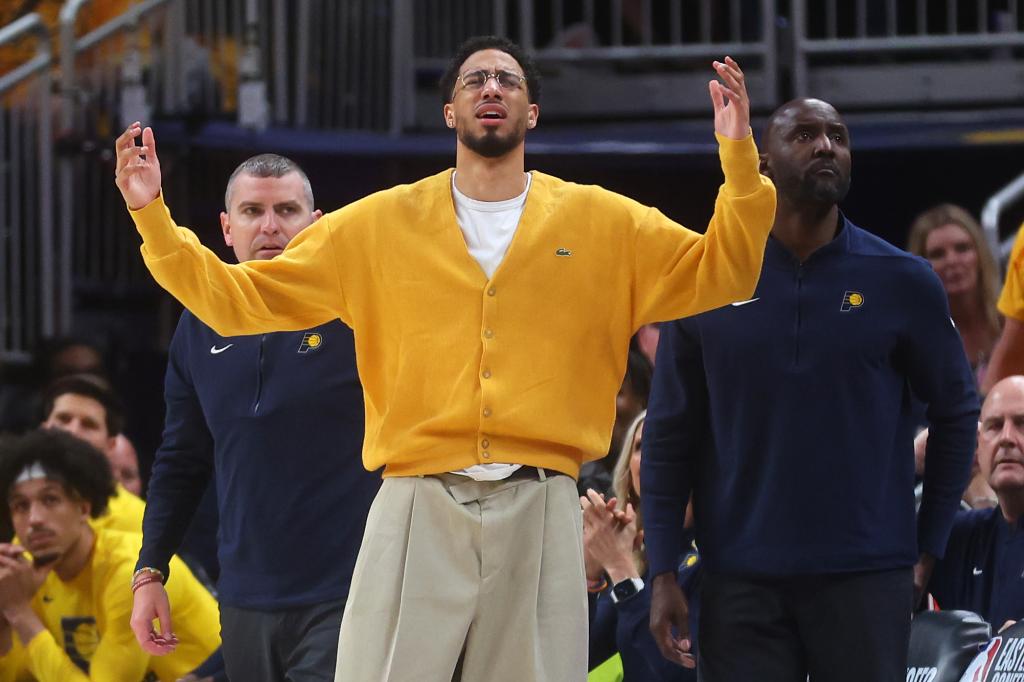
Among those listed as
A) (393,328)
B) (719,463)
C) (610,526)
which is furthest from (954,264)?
(393,328)

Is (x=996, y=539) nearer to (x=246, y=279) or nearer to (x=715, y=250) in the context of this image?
(x=715, y=250)

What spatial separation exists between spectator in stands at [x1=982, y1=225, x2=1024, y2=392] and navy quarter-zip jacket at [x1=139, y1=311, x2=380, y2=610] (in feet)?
6.47

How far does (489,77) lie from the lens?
3.67 meters

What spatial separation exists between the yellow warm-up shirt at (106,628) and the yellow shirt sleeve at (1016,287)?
2528mm

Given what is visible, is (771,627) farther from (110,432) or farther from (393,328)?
(110,432)

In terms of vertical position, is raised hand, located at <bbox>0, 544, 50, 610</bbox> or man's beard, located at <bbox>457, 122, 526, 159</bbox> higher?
man's beard, located at <bbox>457, 122, 526, 159</bbox>

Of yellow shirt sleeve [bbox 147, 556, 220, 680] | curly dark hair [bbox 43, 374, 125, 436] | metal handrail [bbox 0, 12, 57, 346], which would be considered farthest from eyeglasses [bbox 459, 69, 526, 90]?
metal handrail [bbox 0, 12, 57, 346]

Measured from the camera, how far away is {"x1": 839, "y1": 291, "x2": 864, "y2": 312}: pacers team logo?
4.01 meters

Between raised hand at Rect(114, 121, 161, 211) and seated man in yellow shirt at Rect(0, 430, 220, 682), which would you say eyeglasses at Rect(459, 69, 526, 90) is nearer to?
raised hand at Rect(114, 121, 161, 211)

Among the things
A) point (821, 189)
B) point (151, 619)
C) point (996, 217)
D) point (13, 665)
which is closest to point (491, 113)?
point (821, 189)

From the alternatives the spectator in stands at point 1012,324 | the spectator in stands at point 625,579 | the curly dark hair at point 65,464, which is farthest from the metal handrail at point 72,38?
the spectator in stands at point 1012,324

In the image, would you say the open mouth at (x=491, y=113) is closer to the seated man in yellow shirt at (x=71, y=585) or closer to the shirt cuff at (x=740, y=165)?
the shirt cuff at (x=740, y=165)

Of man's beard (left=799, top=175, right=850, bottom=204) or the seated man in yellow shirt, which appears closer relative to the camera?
man's beard (left=799, top=175, right=850, bottom=204)

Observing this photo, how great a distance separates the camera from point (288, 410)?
14.6 ft
